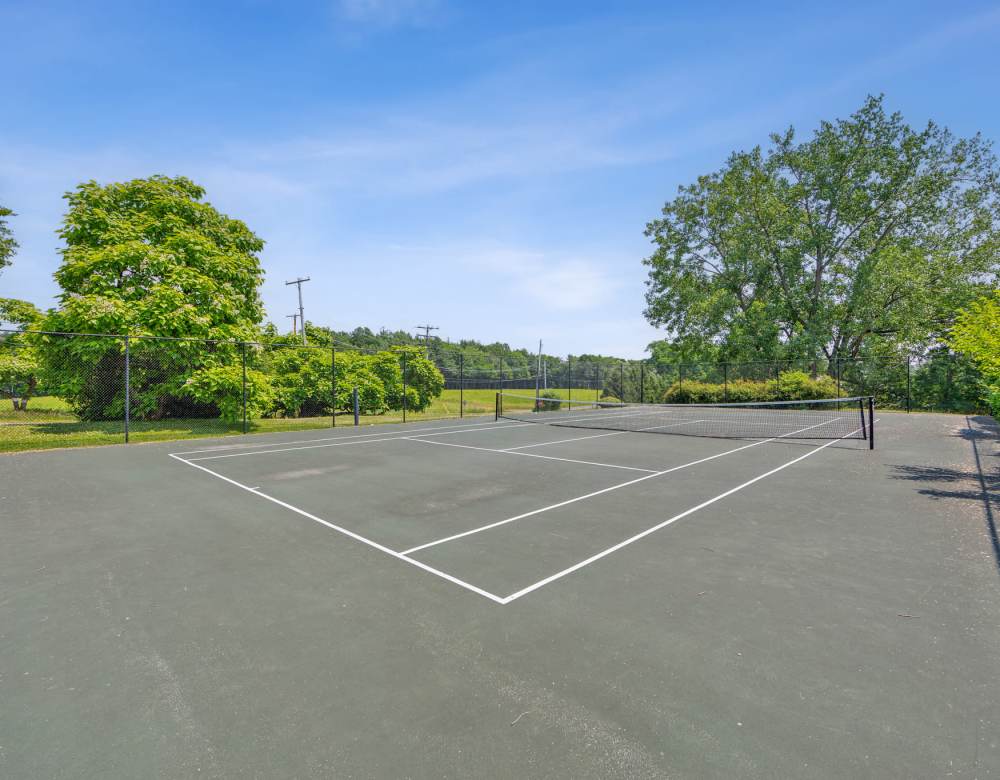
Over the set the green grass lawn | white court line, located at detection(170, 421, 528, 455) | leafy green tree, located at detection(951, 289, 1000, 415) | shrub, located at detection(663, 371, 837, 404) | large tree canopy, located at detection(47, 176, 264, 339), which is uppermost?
large tree canopy, located at detection(47, 176, 264, 339)

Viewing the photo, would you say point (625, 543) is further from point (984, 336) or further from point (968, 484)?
point (984, 336)

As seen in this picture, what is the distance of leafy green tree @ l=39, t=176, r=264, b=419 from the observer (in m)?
Answer: 16.4

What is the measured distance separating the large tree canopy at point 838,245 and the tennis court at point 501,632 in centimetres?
2936

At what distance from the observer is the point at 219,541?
5.54 m

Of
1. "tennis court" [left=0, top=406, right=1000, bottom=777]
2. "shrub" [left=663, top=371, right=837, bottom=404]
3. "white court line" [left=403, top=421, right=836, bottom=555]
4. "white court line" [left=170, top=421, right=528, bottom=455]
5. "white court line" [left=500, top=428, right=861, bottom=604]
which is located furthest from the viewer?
"shrub" [left=663, top=371, right=837, bottom=404]

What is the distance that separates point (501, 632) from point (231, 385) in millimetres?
17289

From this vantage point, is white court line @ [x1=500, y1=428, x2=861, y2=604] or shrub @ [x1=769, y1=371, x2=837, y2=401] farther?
shrub @ [x1=769, y1=371, x2=837, y2=401]

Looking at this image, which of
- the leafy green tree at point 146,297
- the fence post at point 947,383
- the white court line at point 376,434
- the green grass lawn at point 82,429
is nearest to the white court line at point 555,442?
the white court line at point 376,434

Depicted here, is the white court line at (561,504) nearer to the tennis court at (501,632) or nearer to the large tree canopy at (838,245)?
the tennis court at (501,632)

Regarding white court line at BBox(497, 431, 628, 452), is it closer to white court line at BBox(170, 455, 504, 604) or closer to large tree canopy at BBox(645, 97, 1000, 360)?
white court line at BBox(170, 455, 504, 604)

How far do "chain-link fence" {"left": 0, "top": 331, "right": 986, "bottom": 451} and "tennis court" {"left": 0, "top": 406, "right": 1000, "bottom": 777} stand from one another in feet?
32.6

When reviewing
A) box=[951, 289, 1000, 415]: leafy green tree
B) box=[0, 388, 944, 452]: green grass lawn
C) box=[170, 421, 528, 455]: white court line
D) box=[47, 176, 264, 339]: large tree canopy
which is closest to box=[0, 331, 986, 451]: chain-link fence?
box=[0, 388, 944, 452]: green grass lawn

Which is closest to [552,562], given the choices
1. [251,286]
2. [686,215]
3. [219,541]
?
[219,541]

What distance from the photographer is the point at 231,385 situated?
17.4 metres
